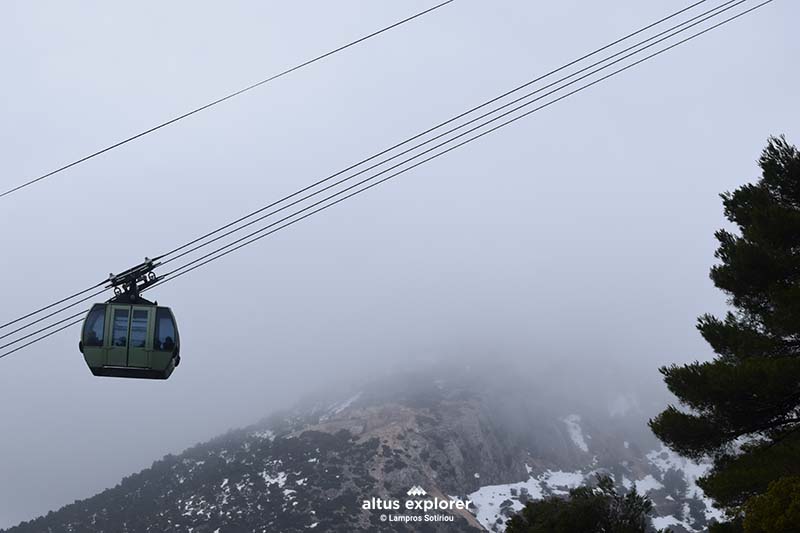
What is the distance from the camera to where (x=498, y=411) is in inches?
6688

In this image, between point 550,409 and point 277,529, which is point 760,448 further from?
point 550,409

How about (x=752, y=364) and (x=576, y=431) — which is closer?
(x=752, y=364)

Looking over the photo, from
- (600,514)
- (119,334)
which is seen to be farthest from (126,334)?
(600,514)

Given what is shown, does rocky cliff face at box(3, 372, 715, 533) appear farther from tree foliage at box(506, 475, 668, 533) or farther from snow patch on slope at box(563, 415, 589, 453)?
tree foliage at box(506, 475, 668, 533)

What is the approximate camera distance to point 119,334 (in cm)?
1455

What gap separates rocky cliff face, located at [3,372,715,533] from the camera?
328ft

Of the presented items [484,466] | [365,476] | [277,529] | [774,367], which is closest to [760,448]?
[774,367]

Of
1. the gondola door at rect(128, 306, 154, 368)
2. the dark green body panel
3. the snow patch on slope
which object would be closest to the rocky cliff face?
the snow patch on slope

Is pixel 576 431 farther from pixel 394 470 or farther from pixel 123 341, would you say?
pixel 123 341

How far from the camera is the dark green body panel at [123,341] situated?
1452 cm

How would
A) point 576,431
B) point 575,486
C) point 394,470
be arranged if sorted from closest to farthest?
point 394,470 < point 575,486 < point 576,431

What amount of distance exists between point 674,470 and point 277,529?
112 meters

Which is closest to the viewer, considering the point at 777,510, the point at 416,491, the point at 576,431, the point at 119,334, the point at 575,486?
the point at 777,510

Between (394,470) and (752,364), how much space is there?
4244 inches
